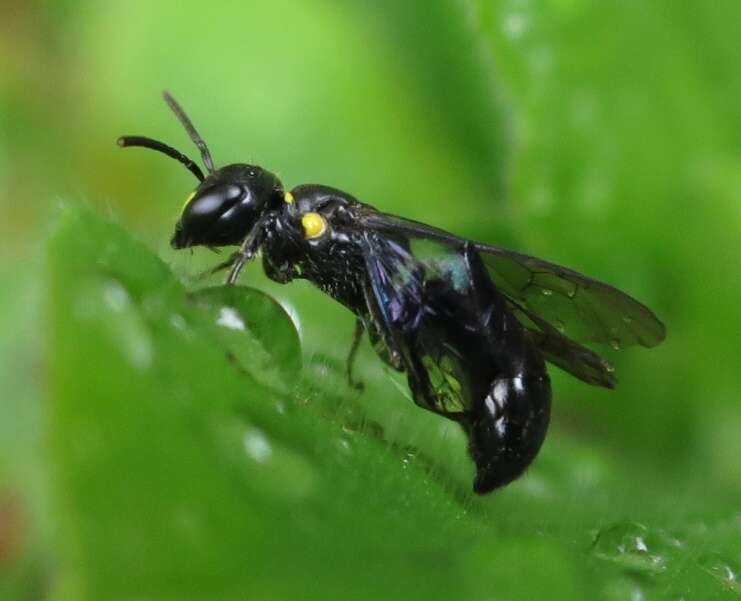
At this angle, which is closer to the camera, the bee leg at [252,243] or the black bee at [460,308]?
the black bee at [460,308]

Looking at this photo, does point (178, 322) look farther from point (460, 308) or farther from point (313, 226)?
point (313, 226)

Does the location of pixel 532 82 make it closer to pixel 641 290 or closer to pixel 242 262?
pixel 641 290

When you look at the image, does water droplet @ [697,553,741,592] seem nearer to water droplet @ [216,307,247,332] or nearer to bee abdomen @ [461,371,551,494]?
bee abdomen @ [461,371,551,494]

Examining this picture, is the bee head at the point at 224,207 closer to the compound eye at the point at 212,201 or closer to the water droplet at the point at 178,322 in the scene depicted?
the compound eye at the point at 212,201

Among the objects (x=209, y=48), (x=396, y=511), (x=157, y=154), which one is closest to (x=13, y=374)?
(x=157, y=154)

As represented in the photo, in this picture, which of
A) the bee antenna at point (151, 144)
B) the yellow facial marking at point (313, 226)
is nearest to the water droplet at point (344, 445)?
the yellow facial marking at point (313, 226)

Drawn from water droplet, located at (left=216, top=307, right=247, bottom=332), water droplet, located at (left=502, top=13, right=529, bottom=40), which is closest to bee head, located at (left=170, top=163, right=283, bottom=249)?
water droplet, located at (left=502, top=13, right=529, bottom=40)

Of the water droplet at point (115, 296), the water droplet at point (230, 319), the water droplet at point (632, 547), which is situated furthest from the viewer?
the water droplet at point (632, 547)
